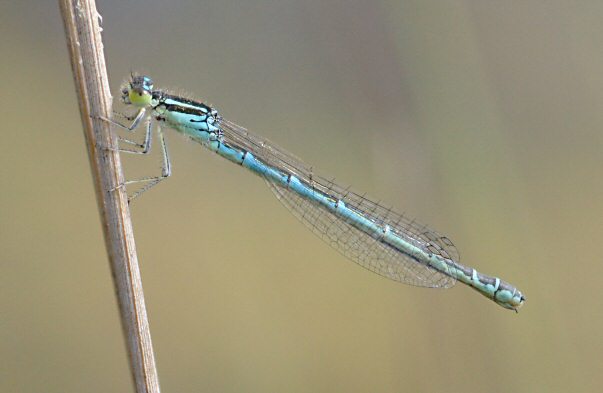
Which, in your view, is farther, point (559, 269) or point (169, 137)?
point (559, 269)

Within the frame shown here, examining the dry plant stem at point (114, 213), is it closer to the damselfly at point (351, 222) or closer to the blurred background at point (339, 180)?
the damselfly at point (351, 222)

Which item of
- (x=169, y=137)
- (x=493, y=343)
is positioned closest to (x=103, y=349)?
(x=169, y=137)

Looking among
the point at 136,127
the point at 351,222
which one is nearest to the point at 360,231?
the point at 351,222

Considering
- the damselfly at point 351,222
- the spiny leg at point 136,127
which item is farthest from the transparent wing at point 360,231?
the spiny leg at point 136,127

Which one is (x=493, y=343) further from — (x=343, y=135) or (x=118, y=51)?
(x=118, y=51)

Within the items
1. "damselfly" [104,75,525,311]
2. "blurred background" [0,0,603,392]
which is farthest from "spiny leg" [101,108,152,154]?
"blurred background" [0,0,603,392]

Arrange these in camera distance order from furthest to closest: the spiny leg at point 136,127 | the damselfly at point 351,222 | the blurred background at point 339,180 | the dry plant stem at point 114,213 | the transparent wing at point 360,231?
the blurred background at point 339,180, the transparent wing at point 360,231, the damselfly at point 351,222, the spiny leg at point 136,127, the dry plant stem at point 114,213
